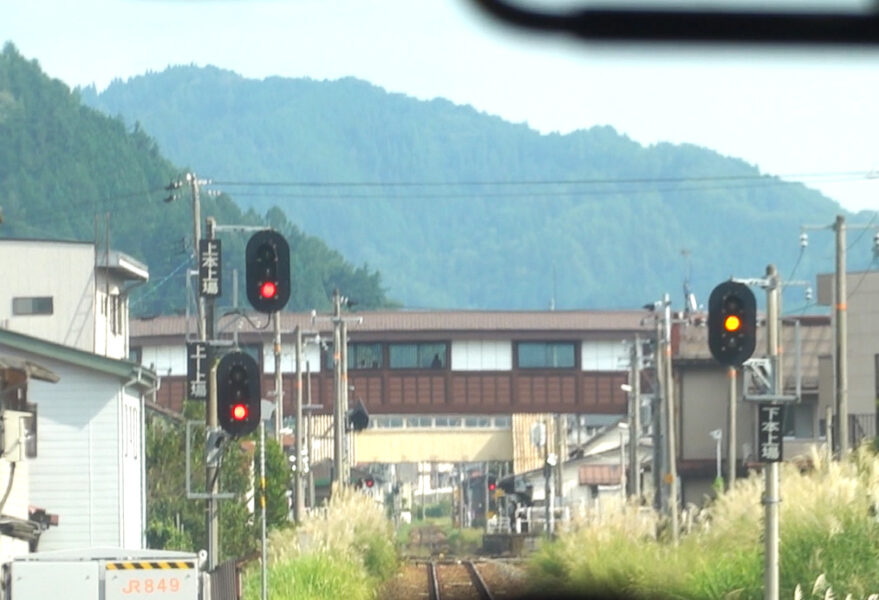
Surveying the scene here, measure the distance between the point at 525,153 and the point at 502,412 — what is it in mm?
93648

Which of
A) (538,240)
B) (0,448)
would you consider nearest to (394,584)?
(0,448)

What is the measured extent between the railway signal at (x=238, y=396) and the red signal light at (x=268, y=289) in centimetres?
110

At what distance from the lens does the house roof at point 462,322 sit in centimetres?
6206

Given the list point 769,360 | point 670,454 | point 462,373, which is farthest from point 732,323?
point 462,373

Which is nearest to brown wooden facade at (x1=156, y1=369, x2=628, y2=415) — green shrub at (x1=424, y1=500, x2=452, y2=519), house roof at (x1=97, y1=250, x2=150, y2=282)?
house roof at (x1=97, y1=250, x2=150, y2=282)

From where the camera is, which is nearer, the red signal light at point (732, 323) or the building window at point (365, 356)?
the red signal light at point (732, 323)

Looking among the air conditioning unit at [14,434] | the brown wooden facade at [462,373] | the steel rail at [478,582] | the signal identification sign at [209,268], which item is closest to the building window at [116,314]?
the steel rail at [478,582]

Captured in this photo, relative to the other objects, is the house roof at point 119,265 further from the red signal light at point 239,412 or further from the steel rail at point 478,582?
the red signal light at point 239,412

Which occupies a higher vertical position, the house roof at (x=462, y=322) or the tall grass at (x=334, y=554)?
the house roof at (x=462, y=322)

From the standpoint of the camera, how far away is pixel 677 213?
548 ft

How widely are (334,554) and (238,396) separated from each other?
427 inches

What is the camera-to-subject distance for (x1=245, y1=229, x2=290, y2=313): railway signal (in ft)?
56.6

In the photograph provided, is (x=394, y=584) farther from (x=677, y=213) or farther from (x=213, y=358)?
(x=677, y=213)

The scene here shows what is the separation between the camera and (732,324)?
1488 centimetres
